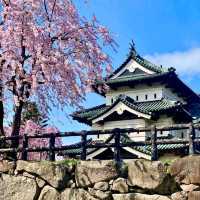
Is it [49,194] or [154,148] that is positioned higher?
[154,148]

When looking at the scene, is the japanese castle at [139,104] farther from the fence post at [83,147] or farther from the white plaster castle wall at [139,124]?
the fence post at [83,147]

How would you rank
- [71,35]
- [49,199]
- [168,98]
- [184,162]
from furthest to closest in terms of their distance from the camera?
[168,98], [71,35], [49,199], [184,162]

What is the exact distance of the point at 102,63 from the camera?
20359mm

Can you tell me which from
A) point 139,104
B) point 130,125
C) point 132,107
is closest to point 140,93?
point 139,104

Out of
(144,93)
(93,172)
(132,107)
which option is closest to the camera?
(93,172)

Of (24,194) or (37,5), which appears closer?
(24,194)

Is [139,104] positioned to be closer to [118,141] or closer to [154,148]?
[118,141]

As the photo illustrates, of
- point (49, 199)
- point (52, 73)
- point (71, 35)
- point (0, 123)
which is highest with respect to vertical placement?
point (71, 35)

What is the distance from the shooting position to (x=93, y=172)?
14.4m

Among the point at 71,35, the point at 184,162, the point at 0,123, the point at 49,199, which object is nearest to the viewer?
the point at 184,162

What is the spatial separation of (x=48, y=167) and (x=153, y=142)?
126 inches

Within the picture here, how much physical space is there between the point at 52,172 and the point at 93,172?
129 centimetres

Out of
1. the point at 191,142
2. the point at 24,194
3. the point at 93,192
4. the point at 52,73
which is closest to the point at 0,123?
the point at 52,73

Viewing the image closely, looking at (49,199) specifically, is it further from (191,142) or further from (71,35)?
(71,35)
